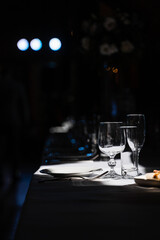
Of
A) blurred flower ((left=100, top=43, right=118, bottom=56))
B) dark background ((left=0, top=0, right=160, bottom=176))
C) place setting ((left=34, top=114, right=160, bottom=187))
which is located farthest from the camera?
dark background ((left=0, top=0, right=160, bottom=176))

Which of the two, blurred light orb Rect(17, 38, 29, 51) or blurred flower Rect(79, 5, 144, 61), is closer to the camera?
blurred flower Rect(79, 5, 144, 61)

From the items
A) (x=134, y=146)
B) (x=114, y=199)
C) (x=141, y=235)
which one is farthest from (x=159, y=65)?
(x=141, y=235)

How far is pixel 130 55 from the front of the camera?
10.3 feet

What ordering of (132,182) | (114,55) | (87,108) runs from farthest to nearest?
(87,108)
(114,55)
(132,182)

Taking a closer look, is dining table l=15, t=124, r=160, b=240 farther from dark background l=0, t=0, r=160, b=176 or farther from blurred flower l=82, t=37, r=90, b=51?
blurred flower l=82, t=37, r=90, b=51

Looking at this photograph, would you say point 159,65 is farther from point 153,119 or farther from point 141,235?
point 141,235

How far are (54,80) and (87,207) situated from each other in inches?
564

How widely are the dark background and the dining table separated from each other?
1.18m

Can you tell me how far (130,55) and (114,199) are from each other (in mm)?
2177

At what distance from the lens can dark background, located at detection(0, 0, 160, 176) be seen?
154 inches

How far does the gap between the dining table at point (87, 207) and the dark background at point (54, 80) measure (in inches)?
46.3

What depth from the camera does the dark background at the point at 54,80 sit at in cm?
391

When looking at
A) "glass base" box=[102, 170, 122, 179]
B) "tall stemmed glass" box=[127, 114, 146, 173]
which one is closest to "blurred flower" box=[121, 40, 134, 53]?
"tall stemmed glass" box=[127, 114, 146, 173]

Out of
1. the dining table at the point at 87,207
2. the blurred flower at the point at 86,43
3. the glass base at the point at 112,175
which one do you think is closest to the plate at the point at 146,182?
the dining table at the point at 87,207
